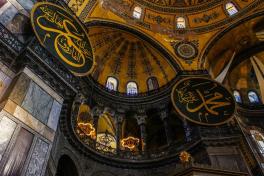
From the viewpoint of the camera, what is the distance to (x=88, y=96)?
468 inches

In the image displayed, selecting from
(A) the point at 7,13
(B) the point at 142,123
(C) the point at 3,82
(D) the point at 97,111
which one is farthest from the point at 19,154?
(B) the point at 142,123

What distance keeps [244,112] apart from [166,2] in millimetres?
8486

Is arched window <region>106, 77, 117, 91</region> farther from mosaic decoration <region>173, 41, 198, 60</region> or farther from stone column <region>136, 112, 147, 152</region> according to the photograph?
mosaic decoration <region>173, 41, 198, 60</region>

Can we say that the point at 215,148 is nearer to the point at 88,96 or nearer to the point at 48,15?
the point at 88,96

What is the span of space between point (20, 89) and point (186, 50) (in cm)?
1040

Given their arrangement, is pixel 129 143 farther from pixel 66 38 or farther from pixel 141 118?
pixel 66 38

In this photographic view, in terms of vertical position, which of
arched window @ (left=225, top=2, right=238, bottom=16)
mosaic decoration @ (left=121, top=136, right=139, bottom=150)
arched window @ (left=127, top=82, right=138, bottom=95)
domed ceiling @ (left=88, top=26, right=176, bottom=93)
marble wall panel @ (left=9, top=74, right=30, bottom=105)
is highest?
arched window @ (left=225, top=2, right=238, bottom=16)

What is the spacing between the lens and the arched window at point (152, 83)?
551 inches

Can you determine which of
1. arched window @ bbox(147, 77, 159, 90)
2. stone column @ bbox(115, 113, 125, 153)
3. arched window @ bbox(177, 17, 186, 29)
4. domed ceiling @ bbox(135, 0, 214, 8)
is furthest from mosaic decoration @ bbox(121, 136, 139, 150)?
domed ceiling @ bbox(135, 0, 214, 8)

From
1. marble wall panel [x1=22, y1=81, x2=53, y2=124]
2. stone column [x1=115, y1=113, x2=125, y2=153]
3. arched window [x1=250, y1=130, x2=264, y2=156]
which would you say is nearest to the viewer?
marble wall panel [x1=22, y1=81, x2=53, y2=124]

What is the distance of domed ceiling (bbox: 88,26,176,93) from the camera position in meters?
13.8

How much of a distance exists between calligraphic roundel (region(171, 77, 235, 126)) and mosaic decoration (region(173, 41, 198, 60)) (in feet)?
8.99

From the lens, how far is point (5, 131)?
5.37 metres

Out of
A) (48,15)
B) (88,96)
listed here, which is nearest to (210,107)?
(88,96)
